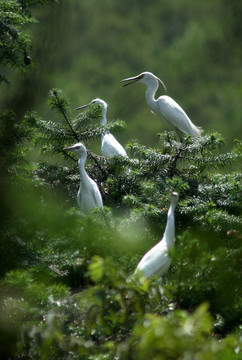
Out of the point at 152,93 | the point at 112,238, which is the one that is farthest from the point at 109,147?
the point at 112,238

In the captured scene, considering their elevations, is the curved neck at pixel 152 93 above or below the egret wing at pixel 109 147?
below

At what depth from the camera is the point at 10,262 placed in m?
0.54

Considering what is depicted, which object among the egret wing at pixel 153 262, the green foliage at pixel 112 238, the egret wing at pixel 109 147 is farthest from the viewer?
the egret wing at pixel 109 147

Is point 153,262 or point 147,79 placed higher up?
point 153,262

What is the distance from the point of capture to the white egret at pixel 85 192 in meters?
2.76

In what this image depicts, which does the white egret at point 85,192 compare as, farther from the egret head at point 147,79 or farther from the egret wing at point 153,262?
the egret head at point 147,79

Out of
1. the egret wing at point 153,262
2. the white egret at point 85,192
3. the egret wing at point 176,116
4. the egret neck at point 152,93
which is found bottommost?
the egret wing at point 176,116

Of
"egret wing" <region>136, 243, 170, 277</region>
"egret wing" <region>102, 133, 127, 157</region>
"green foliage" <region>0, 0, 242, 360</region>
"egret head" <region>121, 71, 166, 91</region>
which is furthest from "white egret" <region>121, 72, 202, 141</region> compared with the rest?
"egret wing" <region>136, 243, 170, 277</region>

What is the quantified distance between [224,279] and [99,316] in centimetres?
35

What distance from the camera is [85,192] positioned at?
9.18 ft

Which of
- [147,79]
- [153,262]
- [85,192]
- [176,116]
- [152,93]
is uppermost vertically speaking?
[153,262]

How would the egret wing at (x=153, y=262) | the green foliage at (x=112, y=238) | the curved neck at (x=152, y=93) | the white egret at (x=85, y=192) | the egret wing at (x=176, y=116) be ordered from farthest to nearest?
1. the curved neck at (x=152, y=93)
2. the egret wing at (x=176, y=116)
3. the white egret at (x=85, y=192)
4. the egret wing at (x=153, y=262)
5. the green foliage at (x=112, y=238)

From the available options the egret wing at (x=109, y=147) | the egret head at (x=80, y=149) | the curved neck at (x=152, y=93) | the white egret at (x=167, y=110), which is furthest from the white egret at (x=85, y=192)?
the curved neck at (x=152, y=93)

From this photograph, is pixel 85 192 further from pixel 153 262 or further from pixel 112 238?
pixel 112 238
